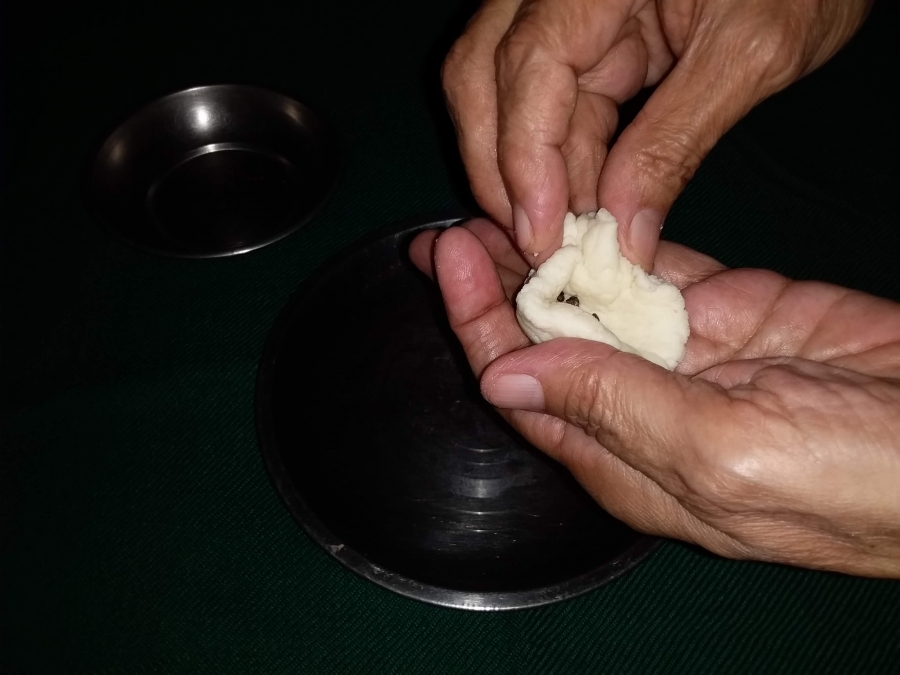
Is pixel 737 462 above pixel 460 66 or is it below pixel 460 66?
below

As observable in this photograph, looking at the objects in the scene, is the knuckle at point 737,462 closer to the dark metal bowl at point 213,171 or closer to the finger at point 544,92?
the finger at point 544,92

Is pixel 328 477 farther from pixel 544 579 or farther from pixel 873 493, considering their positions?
pixel 873 493

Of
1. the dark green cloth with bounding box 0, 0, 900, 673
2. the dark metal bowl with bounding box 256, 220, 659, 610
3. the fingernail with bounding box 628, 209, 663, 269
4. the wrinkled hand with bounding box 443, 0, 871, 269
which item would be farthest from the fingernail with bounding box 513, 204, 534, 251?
the dark green cloth with bounding box 0, 0, 900, 673

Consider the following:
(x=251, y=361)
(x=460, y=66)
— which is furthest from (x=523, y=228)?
(x=251, y=361)

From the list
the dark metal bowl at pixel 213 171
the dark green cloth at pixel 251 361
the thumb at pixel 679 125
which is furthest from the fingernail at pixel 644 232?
the dark metal bowl at pixel 213 171

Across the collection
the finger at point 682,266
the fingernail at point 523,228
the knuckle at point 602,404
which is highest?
the fingernail at point 523,228

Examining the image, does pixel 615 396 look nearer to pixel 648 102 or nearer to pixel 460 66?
pixel 648 102

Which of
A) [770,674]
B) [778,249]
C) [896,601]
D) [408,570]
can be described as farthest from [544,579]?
[778,249]
